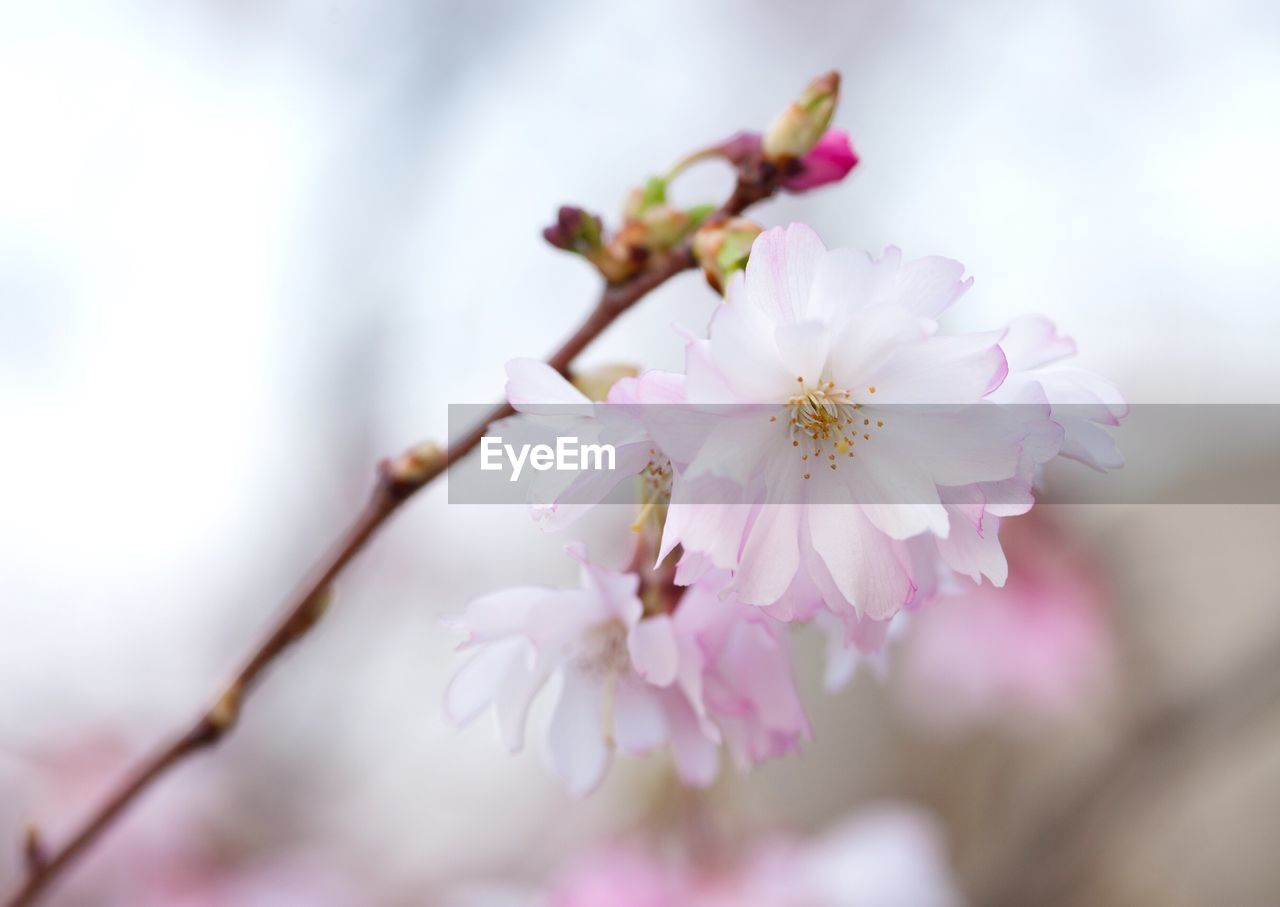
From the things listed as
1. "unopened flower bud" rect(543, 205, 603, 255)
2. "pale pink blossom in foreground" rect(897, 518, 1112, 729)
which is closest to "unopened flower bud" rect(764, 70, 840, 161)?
"unopened flower bud" rect(543, 205, 603, 255)

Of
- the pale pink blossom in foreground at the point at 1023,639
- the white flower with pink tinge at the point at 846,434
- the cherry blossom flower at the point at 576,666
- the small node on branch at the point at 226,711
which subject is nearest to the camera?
the white flower with pink tinge at the point at 846,434

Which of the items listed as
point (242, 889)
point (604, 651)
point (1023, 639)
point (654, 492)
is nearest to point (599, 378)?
point (654, 492)

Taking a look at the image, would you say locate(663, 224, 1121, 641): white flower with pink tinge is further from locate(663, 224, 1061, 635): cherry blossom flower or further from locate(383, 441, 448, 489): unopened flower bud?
locate(383, 441, 448, 489): unopened flower bud

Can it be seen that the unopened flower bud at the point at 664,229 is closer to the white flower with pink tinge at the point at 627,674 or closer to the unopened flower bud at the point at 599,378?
the unopened flower bud at the point at 599,378

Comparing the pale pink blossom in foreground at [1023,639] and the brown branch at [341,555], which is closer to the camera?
the brown branch at [341,555]

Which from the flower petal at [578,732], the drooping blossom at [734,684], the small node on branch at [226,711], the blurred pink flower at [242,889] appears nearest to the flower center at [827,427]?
the drooping blossom at [734,684]

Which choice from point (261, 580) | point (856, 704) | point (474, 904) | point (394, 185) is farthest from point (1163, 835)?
point (394, 185)
